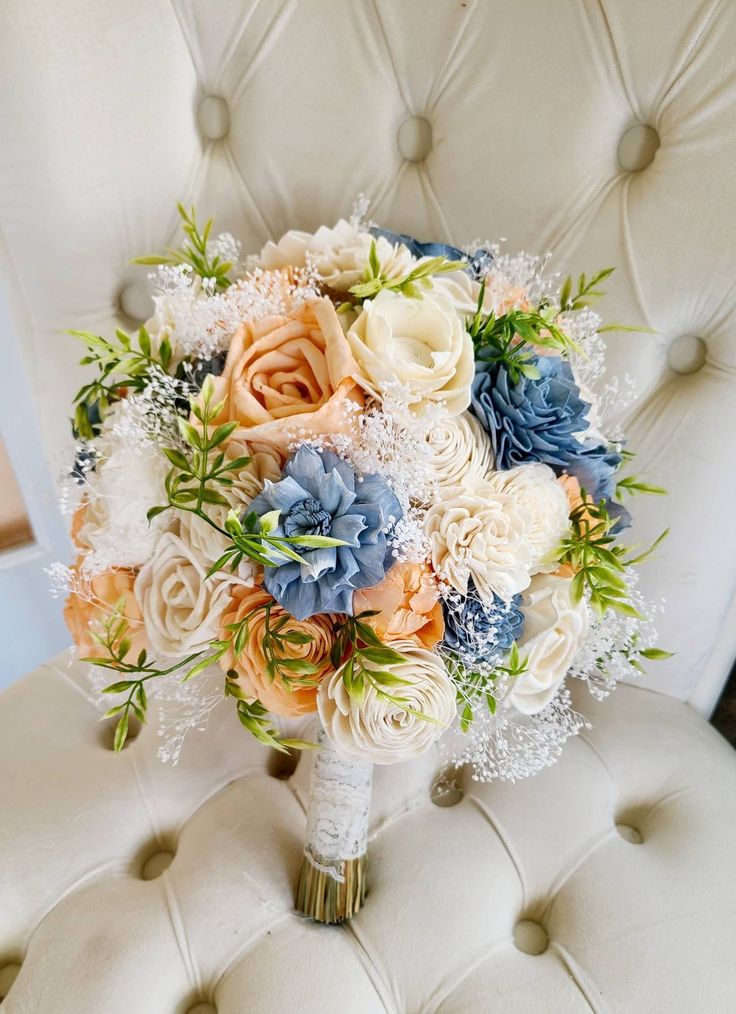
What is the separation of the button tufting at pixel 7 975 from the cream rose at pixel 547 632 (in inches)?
19.0

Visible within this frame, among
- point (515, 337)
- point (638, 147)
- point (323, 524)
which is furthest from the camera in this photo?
point (638, 147)

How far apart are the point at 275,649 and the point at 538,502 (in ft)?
0.68

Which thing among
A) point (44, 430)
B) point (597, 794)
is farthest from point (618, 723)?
point (44, 430)

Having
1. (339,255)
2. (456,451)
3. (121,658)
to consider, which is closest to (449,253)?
(339,255)

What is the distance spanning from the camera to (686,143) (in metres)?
0.61

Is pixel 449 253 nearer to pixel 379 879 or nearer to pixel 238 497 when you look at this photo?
pixel 238 497

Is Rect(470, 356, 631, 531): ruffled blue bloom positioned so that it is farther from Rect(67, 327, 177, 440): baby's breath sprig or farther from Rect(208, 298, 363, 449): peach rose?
Rect(67, 327, 177, 440): baby's breath sprig

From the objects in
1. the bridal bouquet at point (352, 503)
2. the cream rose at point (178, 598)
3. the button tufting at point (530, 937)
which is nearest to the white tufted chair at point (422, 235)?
the button tufting at point (530, 937)

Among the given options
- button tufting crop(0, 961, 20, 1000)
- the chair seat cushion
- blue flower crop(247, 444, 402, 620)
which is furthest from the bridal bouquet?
button tufting crop(0, 961, 20, 1000)

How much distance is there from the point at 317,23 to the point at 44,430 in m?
0.54

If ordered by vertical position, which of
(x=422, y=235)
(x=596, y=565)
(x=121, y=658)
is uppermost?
(x=422, y=235)

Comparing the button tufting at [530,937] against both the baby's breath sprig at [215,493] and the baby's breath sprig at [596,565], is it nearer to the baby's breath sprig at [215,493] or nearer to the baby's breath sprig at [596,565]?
the baby's breath sprig at [596,565]

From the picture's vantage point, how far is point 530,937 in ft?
1.99

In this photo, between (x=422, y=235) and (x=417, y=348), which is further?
(x=422, y=235)
